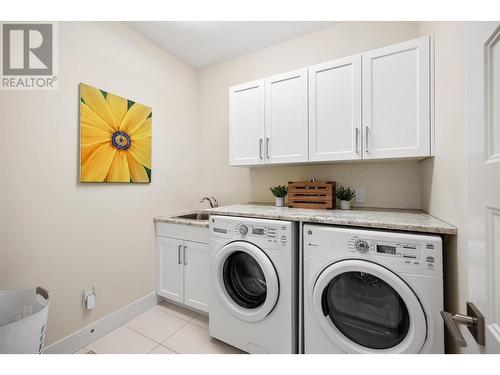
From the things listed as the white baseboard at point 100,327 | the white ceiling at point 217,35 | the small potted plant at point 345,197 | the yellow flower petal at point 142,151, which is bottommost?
the white baseboard at point 100,327

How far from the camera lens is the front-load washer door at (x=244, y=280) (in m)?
1.45

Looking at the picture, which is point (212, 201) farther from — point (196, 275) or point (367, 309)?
point (367, 309)

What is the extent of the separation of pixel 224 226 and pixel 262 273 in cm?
44

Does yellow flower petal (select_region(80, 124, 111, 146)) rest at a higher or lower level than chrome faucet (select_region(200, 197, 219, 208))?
higher

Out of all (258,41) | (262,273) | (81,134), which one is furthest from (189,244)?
(258,41)

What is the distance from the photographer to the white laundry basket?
3.22ft

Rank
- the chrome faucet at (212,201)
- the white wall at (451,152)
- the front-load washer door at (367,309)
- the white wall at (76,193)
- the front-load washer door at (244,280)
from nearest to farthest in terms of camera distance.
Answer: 1. the white wall at (451,152)
2. the front-load washer door at (367,309)
3. the white wall at (76,193)
4. the front-load washer door at (244,280)
5. the chrome faucet at (212,201)

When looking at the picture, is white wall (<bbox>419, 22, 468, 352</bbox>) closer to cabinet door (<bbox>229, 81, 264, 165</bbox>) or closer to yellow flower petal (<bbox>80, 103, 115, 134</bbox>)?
cabinet door (<bbox>229, 81, 264, 165</bbox>)

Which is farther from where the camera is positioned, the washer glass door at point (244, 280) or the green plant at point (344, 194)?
the green plant at point (344, 194)

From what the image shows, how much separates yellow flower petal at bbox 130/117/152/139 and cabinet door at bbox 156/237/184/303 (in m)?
1.02

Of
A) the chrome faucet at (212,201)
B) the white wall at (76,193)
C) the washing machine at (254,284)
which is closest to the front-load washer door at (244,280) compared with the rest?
the washing machine at (254,284)

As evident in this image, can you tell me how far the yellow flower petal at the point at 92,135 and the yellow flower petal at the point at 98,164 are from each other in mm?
51

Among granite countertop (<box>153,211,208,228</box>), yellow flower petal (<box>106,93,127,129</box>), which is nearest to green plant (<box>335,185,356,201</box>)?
granite countertop (<box>153,211,208,228</box>)

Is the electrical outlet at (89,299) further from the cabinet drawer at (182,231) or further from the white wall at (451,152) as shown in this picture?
the white wall at (451,152)
